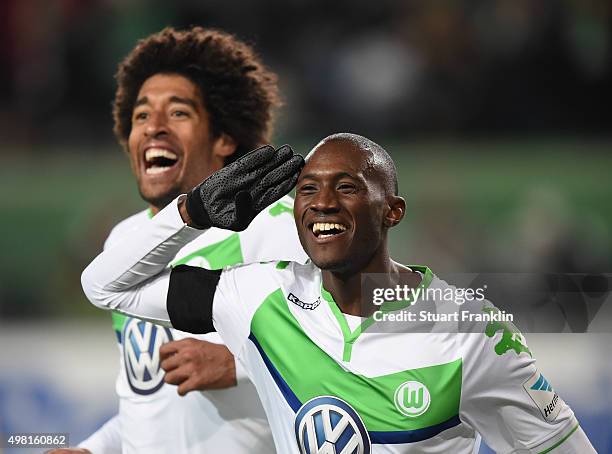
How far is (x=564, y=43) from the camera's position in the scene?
647 centimetres

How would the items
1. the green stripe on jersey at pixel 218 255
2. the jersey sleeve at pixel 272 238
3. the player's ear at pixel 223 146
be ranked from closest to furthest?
1. the jersey sleeve at pixel 272 238
2. the green stripe on jersey at pixel 218 255
3. the player's ear at pixel 223 146

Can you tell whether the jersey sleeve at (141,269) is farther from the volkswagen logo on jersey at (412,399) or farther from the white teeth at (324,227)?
the volkswagen logo on jersey at (412,399)

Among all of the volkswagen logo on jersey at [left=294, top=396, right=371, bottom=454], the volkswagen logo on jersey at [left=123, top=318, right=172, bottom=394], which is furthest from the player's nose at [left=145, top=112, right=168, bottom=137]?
the volkswagen logo on jersey at [left=294, top=396, right=371, bottom=454]

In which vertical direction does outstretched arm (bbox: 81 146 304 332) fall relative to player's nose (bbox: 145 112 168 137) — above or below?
below

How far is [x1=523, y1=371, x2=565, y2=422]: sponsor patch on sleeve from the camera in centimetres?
240

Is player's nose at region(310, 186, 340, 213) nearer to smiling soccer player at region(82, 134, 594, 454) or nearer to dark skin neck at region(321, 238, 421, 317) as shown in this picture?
smiling soccer player at region(82, 134, 594, 454)

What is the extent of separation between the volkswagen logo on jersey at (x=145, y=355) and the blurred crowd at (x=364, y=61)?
10.7 feet

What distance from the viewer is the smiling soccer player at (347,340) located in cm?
240

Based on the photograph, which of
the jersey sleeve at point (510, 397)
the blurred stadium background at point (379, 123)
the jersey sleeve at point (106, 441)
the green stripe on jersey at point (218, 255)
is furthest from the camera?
the blurred stadium background at point (379, 123)

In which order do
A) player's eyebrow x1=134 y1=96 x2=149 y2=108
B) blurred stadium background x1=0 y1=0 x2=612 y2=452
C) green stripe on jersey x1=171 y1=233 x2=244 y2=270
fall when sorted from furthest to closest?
blurred stadium background x1=0 y1=0 x2=612 y2=452 → player's eyebrow x1=134 y1=96 x2=149 y2=108 → green stripe on jersey x1=171 y1=233 x2=244 y2=270

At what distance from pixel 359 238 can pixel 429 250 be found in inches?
123

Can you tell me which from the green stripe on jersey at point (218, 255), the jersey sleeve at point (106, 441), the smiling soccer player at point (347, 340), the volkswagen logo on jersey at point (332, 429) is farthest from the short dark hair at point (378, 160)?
the jersey sleeve at point (106, 441)

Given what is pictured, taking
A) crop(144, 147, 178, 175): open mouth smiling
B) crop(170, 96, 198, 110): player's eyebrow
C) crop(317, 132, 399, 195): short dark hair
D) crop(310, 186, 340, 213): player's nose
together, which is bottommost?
crop(310, 186, 340, 213): player's nose

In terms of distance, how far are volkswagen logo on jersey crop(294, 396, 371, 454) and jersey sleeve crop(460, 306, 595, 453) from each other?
243mm
